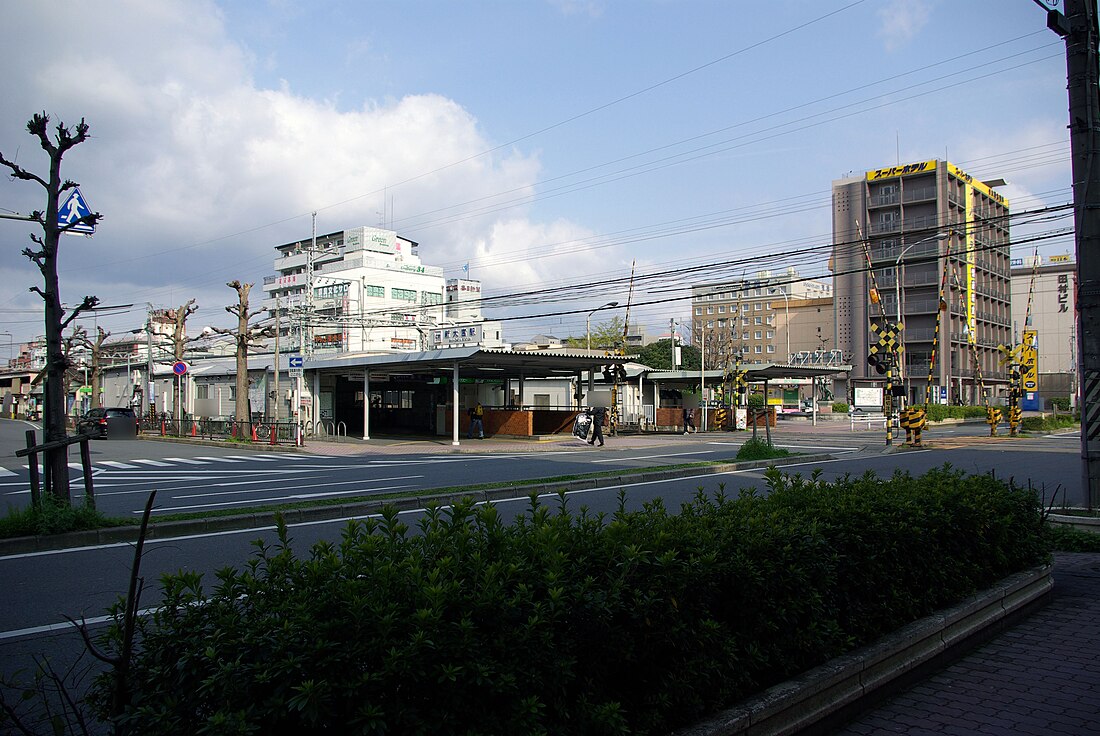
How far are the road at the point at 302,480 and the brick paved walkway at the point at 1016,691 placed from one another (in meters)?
1.78

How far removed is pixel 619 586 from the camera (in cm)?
334

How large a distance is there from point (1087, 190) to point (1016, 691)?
8.04 meters

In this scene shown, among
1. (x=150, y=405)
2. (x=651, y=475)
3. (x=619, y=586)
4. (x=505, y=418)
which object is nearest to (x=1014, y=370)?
(x=505, y=418)

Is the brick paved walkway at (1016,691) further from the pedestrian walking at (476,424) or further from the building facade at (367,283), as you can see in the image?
the building facade at (367,283)

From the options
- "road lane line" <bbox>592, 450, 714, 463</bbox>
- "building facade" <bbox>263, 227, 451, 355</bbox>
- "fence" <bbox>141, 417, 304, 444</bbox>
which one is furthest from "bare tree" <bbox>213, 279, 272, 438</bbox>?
"building facade" <bbox>263, 227, 451, 355</bbox>

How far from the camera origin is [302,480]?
18469 millimetres

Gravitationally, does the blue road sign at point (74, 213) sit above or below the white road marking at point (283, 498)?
above

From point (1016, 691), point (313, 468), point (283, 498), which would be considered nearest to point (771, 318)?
point (313, 468)

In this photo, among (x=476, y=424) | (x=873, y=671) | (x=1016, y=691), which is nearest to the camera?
(x=873, y=671)

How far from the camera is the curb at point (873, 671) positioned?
3.77 meters

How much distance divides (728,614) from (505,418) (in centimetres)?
3234

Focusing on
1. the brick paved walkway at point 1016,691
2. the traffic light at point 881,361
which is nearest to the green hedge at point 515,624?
the brick paved walkway at point 1016,691

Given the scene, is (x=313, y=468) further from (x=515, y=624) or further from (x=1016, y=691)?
(x=515, y=624)

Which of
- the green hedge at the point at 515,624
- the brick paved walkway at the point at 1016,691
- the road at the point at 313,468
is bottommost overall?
the road at the point at 313,468
